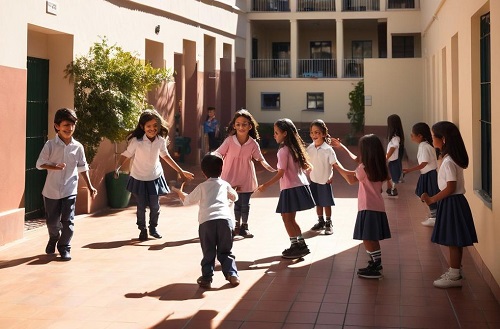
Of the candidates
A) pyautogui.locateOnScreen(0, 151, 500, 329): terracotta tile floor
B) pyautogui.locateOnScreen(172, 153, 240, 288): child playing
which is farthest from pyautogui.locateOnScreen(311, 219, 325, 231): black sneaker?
pyautogui.locateOnScreen(172, 153, 240, 288): child playing

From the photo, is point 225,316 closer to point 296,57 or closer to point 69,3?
point 69,3

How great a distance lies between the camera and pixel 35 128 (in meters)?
11.6

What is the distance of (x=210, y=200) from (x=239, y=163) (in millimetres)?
2755

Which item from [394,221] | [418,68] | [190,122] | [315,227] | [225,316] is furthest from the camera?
[418,68]

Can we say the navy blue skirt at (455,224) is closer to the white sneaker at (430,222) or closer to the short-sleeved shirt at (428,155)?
the short-sleeved shirt at (428,155)

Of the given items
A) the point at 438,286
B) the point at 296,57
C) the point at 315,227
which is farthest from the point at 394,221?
the point at 296,57

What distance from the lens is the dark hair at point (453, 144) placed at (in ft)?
22.9

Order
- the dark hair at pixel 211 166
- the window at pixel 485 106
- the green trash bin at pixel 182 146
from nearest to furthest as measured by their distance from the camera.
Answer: the dark hair at pixel 211 166 < the window at pixel 485 106 < the green trash bin at pixel 182 146

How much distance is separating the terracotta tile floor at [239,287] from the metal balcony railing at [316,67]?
80.4 ft

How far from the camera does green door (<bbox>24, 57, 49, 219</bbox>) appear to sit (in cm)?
1136

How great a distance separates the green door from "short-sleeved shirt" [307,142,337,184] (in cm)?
446

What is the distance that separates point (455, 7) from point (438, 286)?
19.6 feet

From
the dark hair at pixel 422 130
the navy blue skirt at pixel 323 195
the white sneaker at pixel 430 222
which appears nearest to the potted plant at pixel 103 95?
the navy blue skirt at pixel 323 195

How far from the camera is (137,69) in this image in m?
12.5
